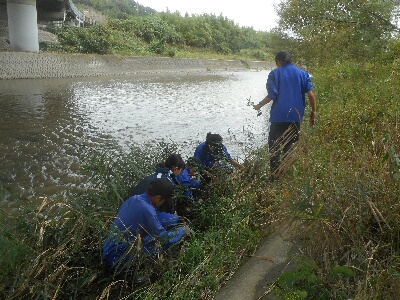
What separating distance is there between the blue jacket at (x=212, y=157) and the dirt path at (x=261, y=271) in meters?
1.45

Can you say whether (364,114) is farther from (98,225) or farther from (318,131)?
(98,225)

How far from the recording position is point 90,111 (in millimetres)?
13000

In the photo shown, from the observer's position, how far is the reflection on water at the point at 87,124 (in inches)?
280

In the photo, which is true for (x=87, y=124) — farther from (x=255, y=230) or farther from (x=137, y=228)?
(x=137, y=228)

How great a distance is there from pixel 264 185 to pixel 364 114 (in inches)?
82.5

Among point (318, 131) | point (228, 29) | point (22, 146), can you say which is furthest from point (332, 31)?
point (228, 29)

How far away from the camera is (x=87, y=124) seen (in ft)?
36.0

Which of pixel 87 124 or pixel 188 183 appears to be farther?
pixel 87 124


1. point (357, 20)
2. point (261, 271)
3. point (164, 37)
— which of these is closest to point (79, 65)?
point (164, 37)

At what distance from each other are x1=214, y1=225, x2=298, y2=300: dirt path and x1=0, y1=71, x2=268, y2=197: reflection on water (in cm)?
292

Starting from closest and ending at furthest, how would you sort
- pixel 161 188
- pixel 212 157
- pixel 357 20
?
1. pixel 161 188
2. pixel 212 157
3. pixel 357 20

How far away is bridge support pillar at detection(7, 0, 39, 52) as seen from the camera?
2347cm

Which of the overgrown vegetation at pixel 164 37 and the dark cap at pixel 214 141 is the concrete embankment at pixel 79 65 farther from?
the dark cap at pixel 214 141

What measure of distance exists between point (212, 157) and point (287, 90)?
4.41 feet
